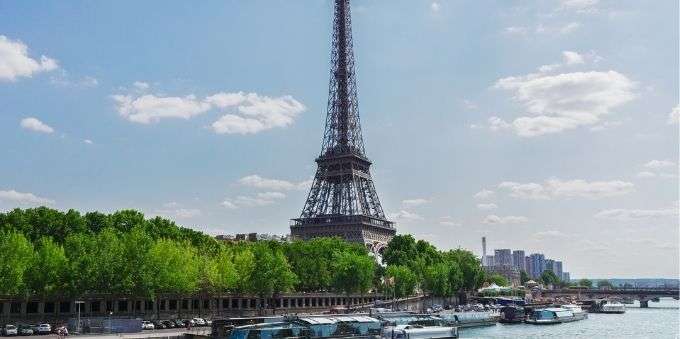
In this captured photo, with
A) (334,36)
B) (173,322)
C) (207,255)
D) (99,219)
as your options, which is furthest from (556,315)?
(334,36)

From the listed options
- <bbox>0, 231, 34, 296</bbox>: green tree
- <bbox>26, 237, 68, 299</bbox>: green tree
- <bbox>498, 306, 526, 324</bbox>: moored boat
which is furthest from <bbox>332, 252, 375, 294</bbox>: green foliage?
<bbox>0, 231, 34, 296</bbox>: green tree

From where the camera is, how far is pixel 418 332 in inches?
2881

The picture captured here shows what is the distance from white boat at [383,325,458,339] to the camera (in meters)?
69.8

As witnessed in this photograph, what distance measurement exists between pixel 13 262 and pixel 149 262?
51.7 feet

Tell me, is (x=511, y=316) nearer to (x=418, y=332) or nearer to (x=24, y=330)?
(x=418, y=332)

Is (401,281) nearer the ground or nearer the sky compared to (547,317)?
nearer the sky

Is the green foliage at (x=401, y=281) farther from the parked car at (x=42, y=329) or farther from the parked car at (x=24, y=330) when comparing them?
the parked car at (x=24, y=330)

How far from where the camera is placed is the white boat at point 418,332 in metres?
69.8

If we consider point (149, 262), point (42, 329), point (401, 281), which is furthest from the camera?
point (401, 281)

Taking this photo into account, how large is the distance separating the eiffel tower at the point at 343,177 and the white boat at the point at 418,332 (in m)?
98.6

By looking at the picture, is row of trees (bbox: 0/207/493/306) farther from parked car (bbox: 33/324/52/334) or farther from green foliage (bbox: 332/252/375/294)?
parked car (bbox: 33/324/52/334)

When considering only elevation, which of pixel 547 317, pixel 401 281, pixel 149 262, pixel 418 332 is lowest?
pixel 547 317

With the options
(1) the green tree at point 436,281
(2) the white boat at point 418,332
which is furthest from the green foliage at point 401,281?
(2) the white boat at point 418,332

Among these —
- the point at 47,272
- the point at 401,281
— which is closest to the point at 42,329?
the point at 47,272
